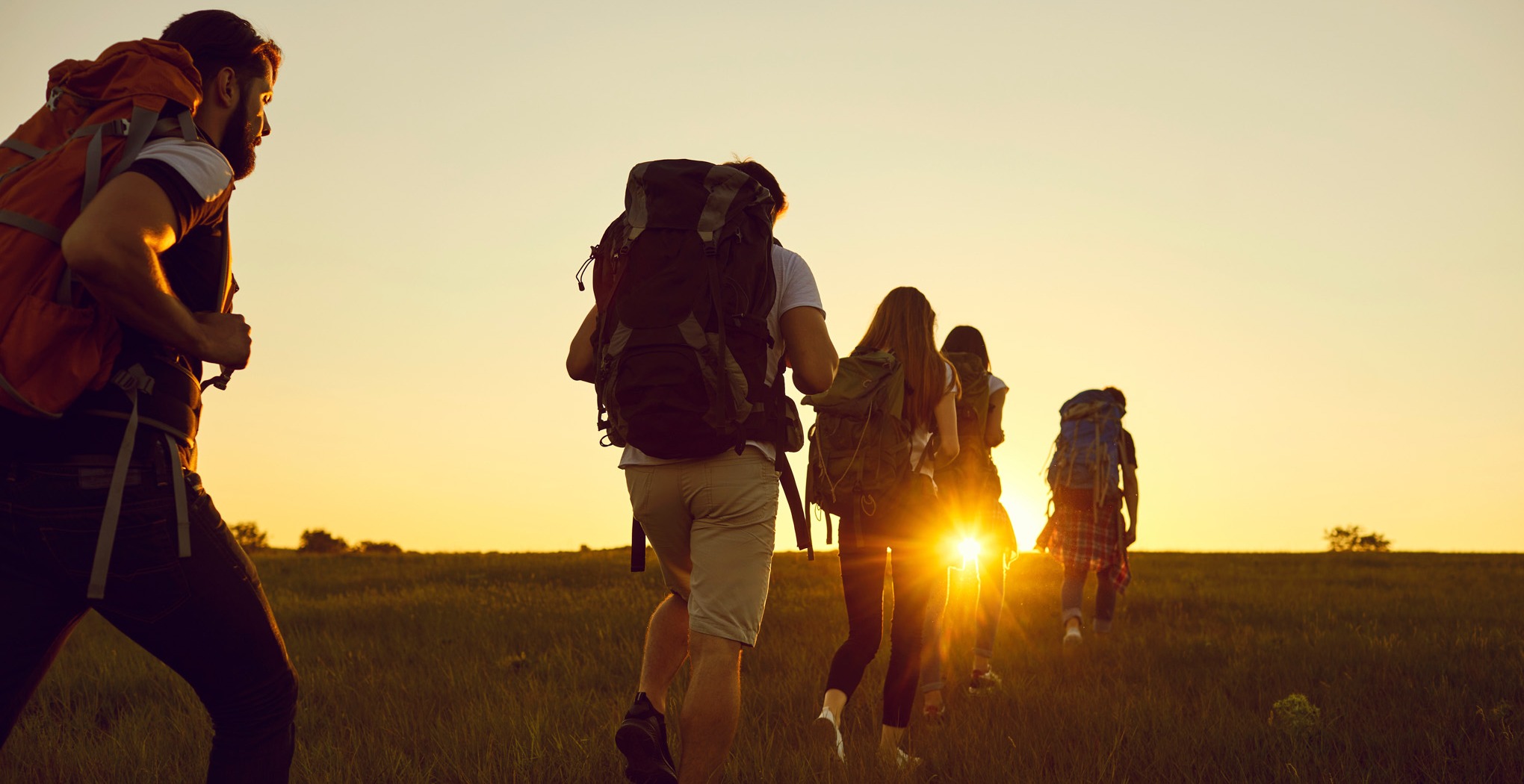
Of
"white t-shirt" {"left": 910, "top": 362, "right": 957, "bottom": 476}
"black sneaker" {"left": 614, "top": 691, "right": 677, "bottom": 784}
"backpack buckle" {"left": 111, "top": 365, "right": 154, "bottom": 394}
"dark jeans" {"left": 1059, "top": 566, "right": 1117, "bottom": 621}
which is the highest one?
"white t-shirt" {"left": 910, "top": 362, "right": 957, "bottom": 476}

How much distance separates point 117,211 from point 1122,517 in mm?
8976

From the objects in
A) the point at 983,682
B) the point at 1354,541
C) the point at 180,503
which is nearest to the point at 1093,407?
the point at 983,682

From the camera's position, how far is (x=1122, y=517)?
9609mm

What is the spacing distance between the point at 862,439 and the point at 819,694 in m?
2.11

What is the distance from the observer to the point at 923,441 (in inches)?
212

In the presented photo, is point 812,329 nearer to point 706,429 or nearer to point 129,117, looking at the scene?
point 706,429

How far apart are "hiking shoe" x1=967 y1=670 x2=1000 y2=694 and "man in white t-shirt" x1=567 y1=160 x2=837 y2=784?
3833 mm

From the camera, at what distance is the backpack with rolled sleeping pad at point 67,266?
2150 mm

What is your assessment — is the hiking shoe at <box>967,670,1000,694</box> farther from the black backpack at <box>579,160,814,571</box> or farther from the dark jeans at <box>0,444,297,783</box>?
the dark jeans at <box>0,444,297,783</box>

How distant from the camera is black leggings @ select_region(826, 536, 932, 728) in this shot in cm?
511

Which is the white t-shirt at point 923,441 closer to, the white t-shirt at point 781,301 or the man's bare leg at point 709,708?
the white t-shirt at point 781,301

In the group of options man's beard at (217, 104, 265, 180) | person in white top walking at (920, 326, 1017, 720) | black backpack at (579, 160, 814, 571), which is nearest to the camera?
man's beard at (217, 104, 265, 180)

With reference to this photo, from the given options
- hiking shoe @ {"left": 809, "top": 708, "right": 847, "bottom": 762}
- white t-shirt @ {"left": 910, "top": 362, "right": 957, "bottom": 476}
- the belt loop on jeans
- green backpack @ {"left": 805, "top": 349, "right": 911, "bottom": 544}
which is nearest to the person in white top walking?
white t-shirt @ {"left": 910, "top": 362, "right": 957, "bottom": 476}

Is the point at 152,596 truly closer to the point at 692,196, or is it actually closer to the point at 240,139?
the point at 240,139
